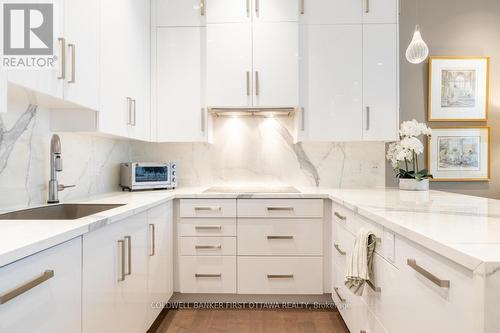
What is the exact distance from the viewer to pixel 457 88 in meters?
2.87

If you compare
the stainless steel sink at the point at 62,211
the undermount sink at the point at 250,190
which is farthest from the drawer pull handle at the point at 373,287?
the stainless steel sink at the point at 62,211

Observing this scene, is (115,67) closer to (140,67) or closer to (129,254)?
(140,67)

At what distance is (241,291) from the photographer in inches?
95.7

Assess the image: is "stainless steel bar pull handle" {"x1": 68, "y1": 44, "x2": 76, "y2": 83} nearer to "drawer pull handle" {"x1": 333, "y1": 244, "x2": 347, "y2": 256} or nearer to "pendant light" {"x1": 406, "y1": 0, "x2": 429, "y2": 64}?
"drawer pull handle" {"x1": 333, "y1": 244, "x2": 347, "y2": 256}

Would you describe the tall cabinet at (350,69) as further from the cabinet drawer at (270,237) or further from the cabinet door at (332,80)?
the cabinet drawer at (270,237)

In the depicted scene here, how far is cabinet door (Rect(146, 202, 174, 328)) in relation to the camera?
1.99 meters

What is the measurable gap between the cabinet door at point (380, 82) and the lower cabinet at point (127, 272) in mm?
1726

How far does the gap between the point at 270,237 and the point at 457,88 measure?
2.07 m

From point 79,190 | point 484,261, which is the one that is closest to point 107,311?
point 79,190

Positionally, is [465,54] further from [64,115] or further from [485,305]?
[64,115]

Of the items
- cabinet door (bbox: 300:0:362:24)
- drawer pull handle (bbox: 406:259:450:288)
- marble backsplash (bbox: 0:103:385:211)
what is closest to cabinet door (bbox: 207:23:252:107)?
marble backsplash (bbox: 0:103:385:211)

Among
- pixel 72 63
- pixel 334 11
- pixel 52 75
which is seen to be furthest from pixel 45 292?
pixel 334 11

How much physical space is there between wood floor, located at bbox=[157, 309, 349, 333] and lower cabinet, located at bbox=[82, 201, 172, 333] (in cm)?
20

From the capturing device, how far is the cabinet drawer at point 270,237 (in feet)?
7.95
